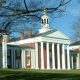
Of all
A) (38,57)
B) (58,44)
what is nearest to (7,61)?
(38,57)

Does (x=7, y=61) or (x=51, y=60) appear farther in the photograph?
(x=51, y=60)

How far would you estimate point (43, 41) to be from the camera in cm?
9906

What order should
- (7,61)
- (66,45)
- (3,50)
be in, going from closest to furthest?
(3,50) → (7,61) → (66,45)

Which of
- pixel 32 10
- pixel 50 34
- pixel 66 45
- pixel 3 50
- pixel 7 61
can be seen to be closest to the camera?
pixel 32 10

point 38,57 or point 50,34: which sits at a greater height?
point 50,34

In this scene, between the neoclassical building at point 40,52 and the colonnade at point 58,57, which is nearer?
the neoclassical building at point 40,52

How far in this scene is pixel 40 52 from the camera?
100062 millimetres

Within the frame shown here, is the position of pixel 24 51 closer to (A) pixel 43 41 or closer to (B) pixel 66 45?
(A) pixel 43 41

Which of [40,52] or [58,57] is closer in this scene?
[40,52]

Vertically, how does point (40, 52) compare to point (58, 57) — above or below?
above

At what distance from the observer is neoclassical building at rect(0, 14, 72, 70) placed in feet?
311

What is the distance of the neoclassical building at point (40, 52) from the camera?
311 ft

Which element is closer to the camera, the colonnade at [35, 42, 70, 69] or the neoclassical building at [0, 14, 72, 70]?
the neoclassical building at [0, 14, 72, 70]

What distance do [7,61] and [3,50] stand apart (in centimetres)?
659
